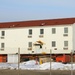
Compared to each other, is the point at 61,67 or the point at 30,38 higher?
the point at 30,38

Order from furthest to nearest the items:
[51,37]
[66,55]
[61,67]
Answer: [51,37], [66,55], [61,67]

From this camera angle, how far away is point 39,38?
60.4 metres

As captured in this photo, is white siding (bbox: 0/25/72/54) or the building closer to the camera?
the building

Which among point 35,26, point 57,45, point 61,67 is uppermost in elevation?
point 35,26

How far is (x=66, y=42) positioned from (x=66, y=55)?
3.44 metres

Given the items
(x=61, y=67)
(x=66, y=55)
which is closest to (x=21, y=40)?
(x=66, y=55)

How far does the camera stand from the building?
58031mm

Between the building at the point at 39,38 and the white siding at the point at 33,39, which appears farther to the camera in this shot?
the white siding at the point at 33,39

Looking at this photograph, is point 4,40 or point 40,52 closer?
point 40,52

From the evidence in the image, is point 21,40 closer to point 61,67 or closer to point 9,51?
point 9,51

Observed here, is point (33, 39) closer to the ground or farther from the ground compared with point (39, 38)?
closer to the ground

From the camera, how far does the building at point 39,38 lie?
5803 centimetres

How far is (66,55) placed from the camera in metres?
55.6

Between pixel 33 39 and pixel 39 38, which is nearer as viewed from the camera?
pixel 39 38
